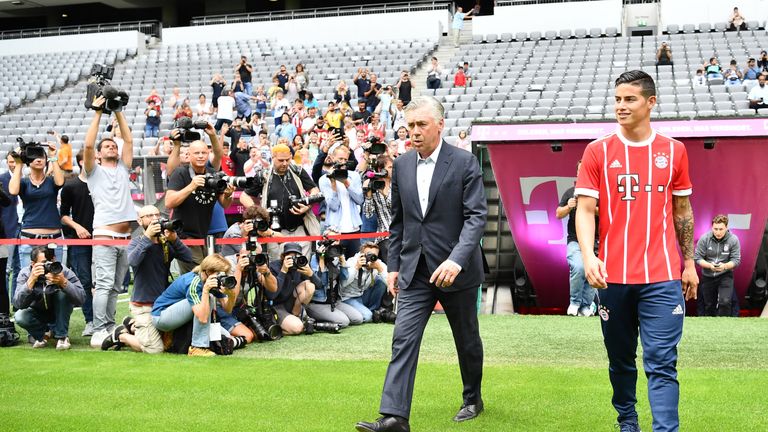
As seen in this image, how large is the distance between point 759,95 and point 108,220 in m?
13.2

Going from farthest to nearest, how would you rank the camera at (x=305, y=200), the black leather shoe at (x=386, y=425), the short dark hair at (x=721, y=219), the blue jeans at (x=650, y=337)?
1. the short dark hair at (x=721, y=219)
2. the camera at (x=305, y=200)
3. the black leather shoe at (x=386, y=425)
4. the blue jeans at (x=650, y=337)

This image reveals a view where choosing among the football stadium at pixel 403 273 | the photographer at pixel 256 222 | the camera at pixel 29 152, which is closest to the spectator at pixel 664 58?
the football stadium at pixel 403 273

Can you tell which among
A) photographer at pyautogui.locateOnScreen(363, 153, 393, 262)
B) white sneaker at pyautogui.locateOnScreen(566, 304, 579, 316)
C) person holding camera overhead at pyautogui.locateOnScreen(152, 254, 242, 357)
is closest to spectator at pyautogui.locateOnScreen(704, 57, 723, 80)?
white sneaker at pyautogui.locateOnScreen(566, 304, 579, 316)

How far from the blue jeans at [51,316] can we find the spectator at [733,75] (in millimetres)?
15294

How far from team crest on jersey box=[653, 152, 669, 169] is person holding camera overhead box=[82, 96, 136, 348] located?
213 inches

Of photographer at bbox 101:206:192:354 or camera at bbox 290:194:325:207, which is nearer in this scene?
photographer at bbox 101:206:192:354

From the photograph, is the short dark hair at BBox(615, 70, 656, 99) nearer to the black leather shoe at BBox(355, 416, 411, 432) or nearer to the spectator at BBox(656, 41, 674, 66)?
the black leather shoe at BBox(355, 416, 411, 432)

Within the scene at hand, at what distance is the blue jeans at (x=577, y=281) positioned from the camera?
1065cm

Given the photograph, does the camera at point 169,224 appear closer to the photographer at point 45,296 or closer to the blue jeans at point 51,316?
the photographer at point 45,296

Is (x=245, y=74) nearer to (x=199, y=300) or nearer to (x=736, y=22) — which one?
(x=736, y=22)

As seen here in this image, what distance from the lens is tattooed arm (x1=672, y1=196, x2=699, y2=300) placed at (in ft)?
15.0

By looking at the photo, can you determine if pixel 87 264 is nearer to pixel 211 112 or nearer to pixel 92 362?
pixel 92 362

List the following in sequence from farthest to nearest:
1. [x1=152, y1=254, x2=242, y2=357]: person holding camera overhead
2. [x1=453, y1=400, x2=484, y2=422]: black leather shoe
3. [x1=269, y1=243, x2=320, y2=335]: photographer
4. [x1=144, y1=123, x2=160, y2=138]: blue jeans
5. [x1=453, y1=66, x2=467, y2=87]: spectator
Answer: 1. [x1=453, y1=66, x2=467, y2=87]: spectator
2. [x1=144, y1=123, x2=160, y2=138]: blue jeans
3. [x1=269, y1=243, x2=320, y2=335]: photographer
4. [x1=152, y1=254, x2=242, y2=357]: person holding camera overhead
5. [x1=453, y1=400, x2=484, y2=422]: black leather shoe

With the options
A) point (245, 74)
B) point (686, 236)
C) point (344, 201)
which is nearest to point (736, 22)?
point (245, 74)
